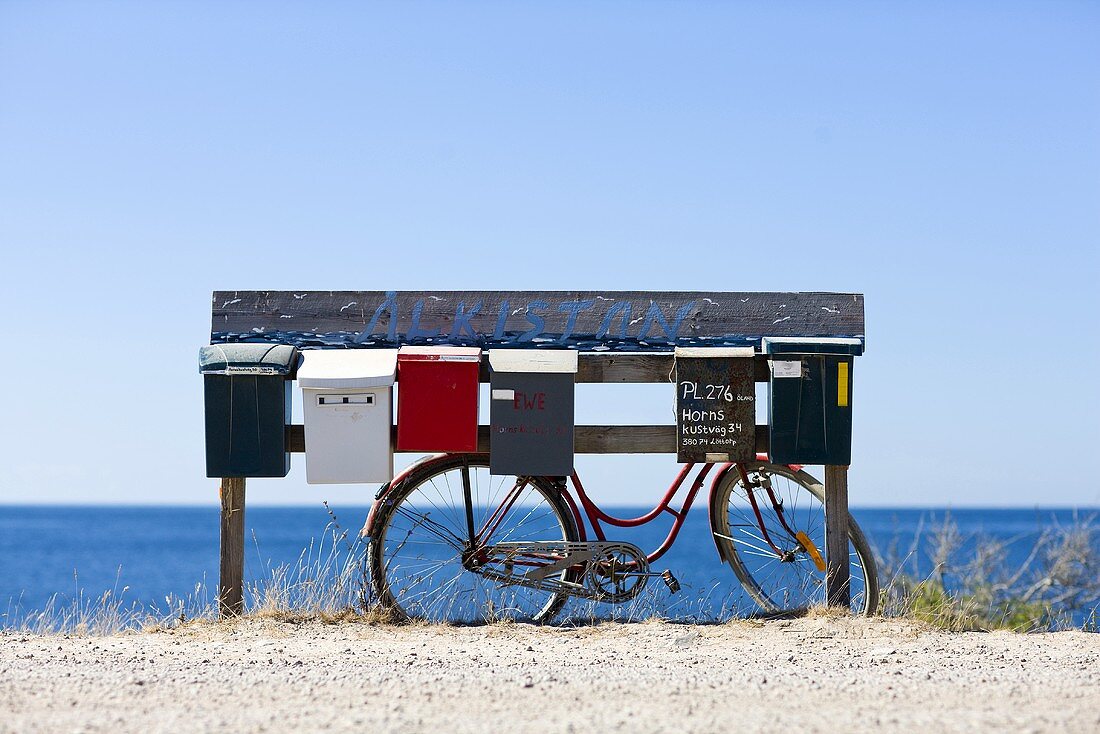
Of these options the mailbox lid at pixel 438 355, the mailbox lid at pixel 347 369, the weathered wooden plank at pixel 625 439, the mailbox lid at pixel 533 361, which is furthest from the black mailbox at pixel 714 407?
the mailbox lid at pixel 347 369

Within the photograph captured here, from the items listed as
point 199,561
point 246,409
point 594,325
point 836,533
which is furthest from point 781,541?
point 199,561

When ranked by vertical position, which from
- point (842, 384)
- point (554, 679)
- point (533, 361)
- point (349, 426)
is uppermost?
point (533, 361)

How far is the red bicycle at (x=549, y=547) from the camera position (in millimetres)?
7090

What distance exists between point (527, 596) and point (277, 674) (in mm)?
2092

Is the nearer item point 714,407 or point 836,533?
point 714,407

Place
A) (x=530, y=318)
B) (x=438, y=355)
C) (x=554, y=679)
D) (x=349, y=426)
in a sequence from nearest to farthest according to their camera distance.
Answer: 1. (x=554, y=679)
2. (x=349, y=426)
3. (x=438, y=355)
4. (x=530, y=318)

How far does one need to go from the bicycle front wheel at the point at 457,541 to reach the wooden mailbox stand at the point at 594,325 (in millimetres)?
581

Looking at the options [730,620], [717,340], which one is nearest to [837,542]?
[730,620]

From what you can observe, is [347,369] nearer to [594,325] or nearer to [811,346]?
[594,325]

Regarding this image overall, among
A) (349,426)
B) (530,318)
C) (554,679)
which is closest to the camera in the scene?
(554,679)

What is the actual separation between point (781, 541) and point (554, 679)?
2.68 meters

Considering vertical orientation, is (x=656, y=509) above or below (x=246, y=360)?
below

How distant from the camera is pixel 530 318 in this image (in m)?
7.43

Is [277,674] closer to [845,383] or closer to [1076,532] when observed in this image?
[845,383]
